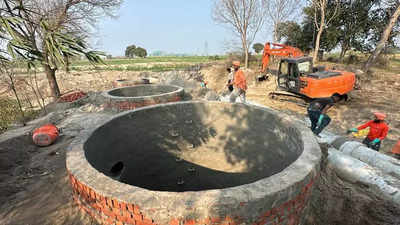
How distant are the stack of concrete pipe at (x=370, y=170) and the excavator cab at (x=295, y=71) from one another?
493 cm

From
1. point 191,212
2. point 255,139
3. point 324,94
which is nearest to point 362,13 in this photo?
point 324,94

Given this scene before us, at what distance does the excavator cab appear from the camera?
8.14 meters

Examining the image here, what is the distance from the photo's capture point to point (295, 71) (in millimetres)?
8242

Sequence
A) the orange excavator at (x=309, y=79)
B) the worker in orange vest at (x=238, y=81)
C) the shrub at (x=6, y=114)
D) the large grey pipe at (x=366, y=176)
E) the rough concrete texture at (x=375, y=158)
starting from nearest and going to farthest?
the large grey pipe at (x=366, y=176)
the rough concrete texture at (x=375, y=158)
the worker in orange vest at (x=238, y=81)
the orange excavator at (x=309, y=79)
the shrub at (x=6, y=114)

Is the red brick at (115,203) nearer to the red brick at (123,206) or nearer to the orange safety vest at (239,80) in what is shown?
the red brick at (123,206)

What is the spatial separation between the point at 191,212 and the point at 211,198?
0.21m

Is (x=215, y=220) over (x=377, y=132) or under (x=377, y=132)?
over

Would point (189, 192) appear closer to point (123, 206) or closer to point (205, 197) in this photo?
point (205, 197)

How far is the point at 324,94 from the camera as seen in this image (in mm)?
7715

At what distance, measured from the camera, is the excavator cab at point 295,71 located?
814cm

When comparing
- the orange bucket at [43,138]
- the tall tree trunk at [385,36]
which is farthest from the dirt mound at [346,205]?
the tall tree trunk at [385,36]

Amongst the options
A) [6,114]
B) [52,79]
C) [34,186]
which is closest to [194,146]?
[34,186]

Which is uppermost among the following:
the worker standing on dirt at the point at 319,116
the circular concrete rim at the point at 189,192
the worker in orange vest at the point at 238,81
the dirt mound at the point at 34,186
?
the worker in orange vest at the point at 238,81

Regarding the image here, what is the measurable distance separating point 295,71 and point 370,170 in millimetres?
6217
